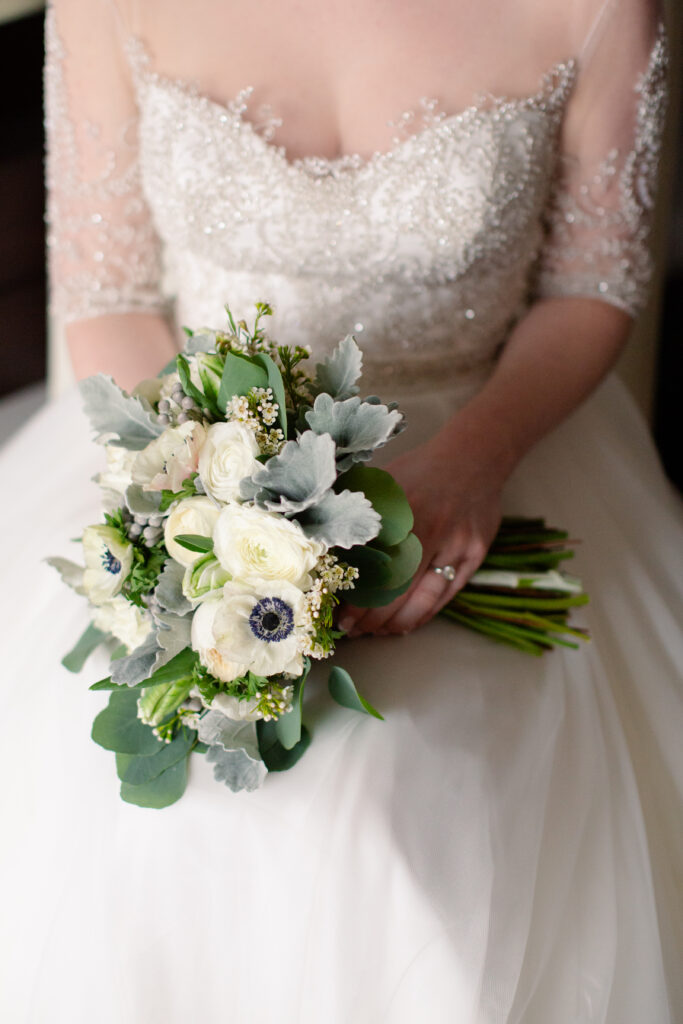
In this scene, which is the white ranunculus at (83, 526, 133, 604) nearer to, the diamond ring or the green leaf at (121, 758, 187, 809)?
the green leaf at (121, 758, 187, 809)

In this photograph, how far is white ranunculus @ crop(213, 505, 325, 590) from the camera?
1.82ft

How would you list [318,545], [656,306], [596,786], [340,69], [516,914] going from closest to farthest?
[318,545] → [516,914] → [596,786] → [340,69] → [656,306]

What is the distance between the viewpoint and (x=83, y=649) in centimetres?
77

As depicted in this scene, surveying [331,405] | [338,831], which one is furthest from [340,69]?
[338,831]

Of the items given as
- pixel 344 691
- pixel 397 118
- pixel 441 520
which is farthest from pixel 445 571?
pixel 397 118

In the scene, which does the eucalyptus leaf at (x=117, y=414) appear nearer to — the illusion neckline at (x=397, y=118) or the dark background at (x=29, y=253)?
the illusion neckline at (x=397, y=118)

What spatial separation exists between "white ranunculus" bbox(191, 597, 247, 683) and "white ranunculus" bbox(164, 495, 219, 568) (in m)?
0.04

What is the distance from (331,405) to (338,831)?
1.11 feet

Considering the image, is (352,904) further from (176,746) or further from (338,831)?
(176,746)

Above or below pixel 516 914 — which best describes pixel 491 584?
above

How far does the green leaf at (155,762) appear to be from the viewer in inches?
26.9

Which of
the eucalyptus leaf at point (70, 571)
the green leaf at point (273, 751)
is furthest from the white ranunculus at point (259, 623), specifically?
the eucalyptus leaf at point (70, 571)

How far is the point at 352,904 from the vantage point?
640 millimetres

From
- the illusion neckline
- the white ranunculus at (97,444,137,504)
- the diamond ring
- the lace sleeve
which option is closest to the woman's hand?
the diamond ring
